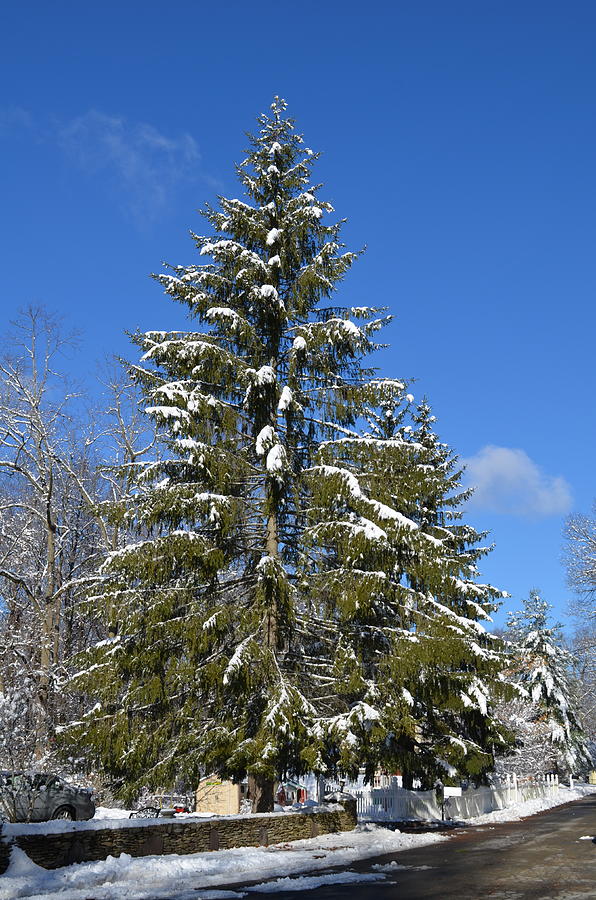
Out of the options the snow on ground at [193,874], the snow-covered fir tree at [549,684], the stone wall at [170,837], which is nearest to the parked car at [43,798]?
the stone wall at [170,837]

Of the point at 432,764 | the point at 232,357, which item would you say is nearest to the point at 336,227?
the point at 232,357

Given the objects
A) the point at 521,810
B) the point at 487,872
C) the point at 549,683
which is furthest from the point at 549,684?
the point at 487,872

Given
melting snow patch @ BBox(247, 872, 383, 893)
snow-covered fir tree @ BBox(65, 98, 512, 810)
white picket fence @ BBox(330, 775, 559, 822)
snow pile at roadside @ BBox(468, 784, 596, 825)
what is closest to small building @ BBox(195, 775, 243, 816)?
white picket fence @ BBox(330, 775, 559, 822)

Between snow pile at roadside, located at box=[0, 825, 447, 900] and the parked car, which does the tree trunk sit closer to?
snow pile at roadside, located at box=[0, 825, 447, 900]

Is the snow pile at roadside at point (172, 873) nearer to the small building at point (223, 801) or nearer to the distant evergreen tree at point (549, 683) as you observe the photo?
the small building at point (223, 801)

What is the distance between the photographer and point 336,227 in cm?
2142

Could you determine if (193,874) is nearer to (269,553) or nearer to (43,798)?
(43,798)

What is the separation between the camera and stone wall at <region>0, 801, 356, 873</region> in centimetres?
1193

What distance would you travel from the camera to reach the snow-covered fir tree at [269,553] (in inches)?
681

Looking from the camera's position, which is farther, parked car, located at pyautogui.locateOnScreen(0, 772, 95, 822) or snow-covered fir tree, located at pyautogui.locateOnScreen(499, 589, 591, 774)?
snow-covered fir tree, located at pyautogui.locateOnScreen(499, 589, 591, 774)

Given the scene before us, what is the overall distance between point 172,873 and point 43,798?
6237 mm

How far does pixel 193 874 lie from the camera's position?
12414 millimetres

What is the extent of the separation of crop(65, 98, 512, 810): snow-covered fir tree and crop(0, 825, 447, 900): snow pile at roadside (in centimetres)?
167

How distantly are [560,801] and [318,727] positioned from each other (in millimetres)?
34739
